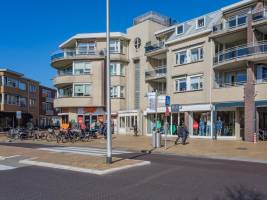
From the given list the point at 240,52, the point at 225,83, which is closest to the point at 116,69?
the point at 225,83

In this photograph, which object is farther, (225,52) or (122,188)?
(225,52)

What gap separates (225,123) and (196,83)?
4563mm

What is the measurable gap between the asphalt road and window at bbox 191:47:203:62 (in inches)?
757

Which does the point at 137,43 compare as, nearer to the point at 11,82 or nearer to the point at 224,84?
the point at 224,84

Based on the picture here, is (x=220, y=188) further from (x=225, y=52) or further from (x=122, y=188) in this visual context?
(x=225, y=52)

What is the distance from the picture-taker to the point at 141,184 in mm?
8930

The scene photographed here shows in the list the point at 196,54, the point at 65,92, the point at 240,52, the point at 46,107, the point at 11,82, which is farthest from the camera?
the point at 46,107

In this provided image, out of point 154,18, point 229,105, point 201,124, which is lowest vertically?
point 201,124

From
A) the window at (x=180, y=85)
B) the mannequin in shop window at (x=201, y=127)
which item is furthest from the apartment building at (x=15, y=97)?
the mannequin in shop window at (x=201, y=127)

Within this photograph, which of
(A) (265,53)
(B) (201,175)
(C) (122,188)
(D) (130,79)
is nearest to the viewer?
(C) (122,188)

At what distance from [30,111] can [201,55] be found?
45.3 metres

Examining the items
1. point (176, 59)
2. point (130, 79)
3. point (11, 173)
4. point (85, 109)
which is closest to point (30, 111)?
point (85, 109)

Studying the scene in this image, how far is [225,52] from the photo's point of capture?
26.8m

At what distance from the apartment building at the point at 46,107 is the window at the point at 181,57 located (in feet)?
156
